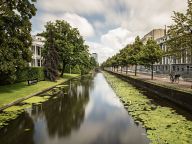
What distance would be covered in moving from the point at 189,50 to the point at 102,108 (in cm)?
1460

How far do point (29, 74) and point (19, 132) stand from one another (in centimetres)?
2800

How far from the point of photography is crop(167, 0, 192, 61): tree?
87.3 ft

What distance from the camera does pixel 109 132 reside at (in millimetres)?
11828

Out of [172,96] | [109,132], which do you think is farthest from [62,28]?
[109,132]

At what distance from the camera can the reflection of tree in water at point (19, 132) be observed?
1031 centimetres

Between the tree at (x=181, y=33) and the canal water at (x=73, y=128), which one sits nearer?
the canal water at (x=73, y=128)

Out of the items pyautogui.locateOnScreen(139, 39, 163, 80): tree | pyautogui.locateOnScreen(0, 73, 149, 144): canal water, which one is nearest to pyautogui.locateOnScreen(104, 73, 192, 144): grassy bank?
pyautogui.locateOnScreen(0, 73, 149, 144): canal water

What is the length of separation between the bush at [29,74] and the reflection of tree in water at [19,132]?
67.7ft

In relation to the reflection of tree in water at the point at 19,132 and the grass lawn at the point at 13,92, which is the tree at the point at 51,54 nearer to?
the grass lawn at the point at 13,92

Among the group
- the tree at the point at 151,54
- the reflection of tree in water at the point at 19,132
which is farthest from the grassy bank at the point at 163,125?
the tree at the point at 151,54

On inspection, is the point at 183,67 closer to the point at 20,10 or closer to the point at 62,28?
the point at 62,28

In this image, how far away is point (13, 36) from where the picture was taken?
27.5 metres

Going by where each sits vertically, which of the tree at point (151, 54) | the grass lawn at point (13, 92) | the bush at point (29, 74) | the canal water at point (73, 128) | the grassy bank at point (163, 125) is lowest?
the canal water at point (73, 128)

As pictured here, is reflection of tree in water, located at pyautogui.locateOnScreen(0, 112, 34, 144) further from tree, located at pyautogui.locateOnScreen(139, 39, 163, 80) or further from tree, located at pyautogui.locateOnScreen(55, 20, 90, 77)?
tree, located at pyautogui.locateOnScreen(55, 20, 90, 77)
